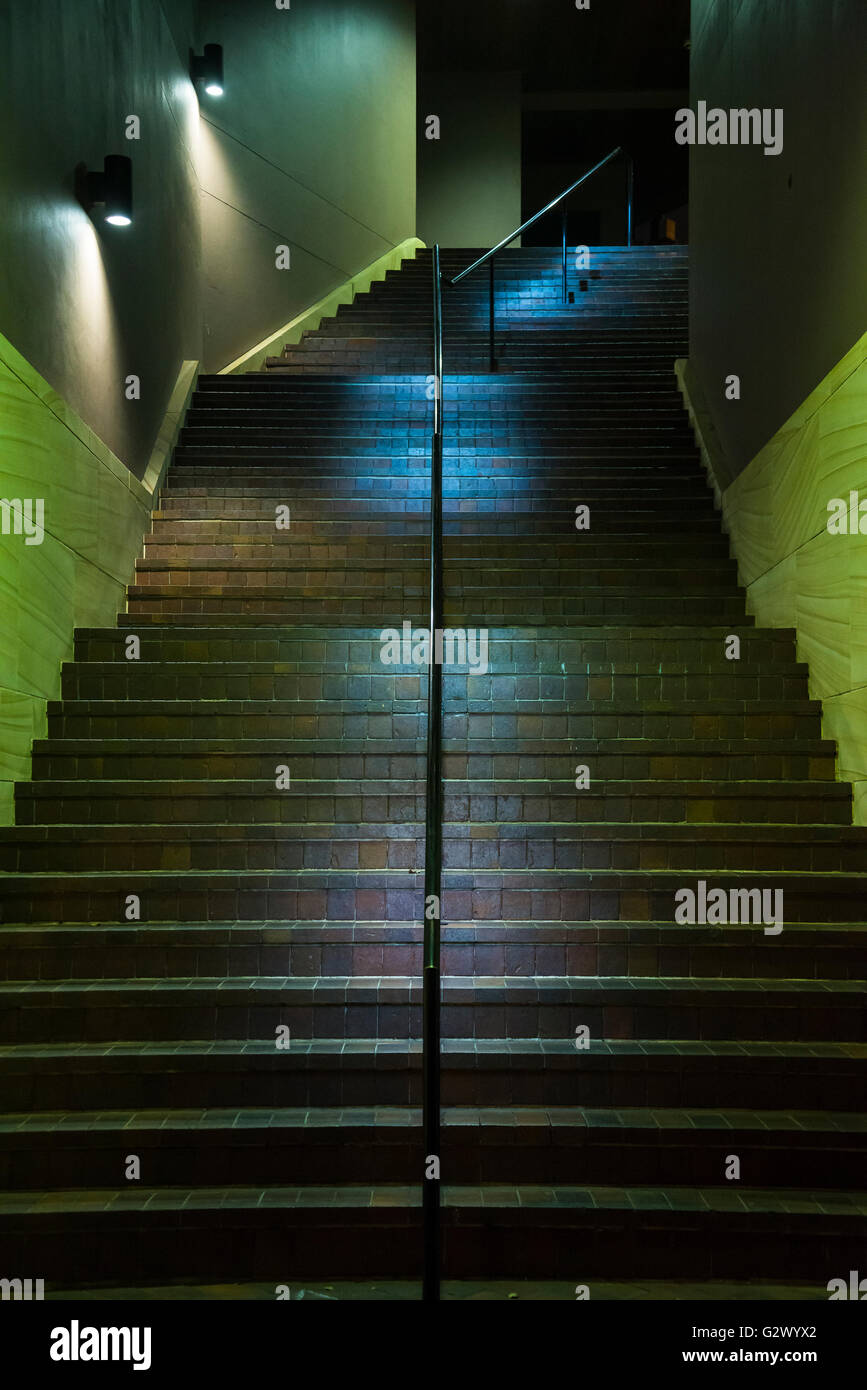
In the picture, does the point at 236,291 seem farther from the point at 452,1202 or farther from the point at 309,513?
the point at 452,1202

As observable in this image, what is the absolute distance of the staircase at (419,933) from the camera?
304cm

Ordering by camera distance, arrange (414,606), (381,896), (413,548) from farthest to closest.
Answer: (413,548) < (414,606) < (381,896)

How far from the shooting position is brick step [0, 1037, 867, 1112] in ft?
11.1

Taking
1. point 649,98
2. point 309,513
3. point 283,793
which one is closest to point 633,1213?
point 283,793

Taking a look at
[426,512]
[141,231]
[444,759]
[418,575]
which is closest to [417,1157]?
[444,759]

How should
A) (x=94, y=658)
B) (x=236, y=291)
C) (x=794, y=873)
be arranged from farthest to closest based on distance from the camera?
(x=236, y=291) < (x=94, y=658) < (x=794, y=873)

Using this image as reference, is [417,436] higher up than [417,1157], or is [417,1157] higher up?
[417,436]

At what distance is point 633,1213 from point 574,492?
4.76 m

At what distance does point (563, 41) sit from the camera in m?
14.3

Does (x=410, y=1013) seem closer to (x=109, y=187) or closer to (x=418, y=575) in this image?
(x=418, y=575)

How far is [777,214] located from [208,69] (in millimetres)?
5451

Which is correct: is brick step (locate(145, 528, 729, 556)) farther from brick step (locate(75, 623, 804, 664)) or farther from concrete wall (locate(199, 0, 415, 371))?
concrete wall (locate(199, 0, 415, 371))

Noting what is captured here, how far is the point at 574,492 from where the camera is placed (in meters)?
6.96

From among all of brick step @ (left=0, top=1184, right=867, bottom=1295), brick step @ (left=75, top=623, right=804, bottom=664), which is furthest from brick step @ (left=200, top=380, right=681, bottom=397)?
brick step @ (left=0, top=1184, right=867, bottom=1295)
